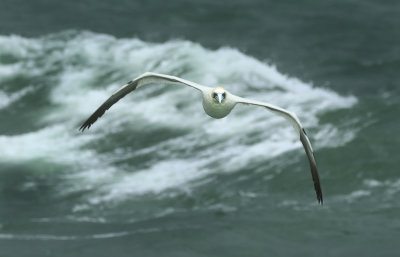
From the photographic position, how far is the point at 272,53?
69.7 metres

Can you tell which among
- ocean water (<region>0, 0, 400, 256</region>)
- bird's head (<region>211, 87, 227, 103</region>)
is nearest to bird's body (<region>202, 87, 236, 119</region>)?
bird's head (<region>211, 87, 227, 103</region>)

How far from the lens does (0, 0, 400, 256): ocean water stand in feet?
184

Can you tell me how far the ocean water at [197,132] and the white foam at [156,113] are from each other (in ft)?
0.35

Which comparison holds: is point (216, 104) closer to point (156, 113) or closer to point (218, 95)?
point (218, 95)

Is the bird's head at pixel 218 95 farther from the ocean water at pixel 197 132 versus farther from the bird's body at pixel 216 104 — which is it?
the ocean water at pixel 197 132

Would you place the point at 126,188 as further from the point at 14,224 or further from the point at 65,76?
the point at 65,76

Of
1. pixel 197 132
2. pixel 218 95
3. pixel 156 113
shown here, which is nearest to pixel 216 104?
pixel 218 95

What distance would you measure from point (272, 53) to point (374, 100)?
8.33 metres

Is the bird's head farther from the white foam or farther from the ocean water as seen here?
the white foam

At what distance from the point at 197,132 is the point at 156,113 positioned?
128 inches

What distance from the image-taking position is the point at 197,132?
67438 mm

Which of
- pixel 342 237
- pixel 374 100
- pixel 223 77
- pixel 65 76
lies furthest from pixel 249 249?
pixel 65 76

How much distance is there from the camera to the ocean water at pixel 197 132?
184 feet

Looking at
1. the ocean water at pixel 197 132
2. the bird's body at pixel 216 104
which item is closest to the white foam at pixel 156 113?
the ocean water at pixel 197 132
